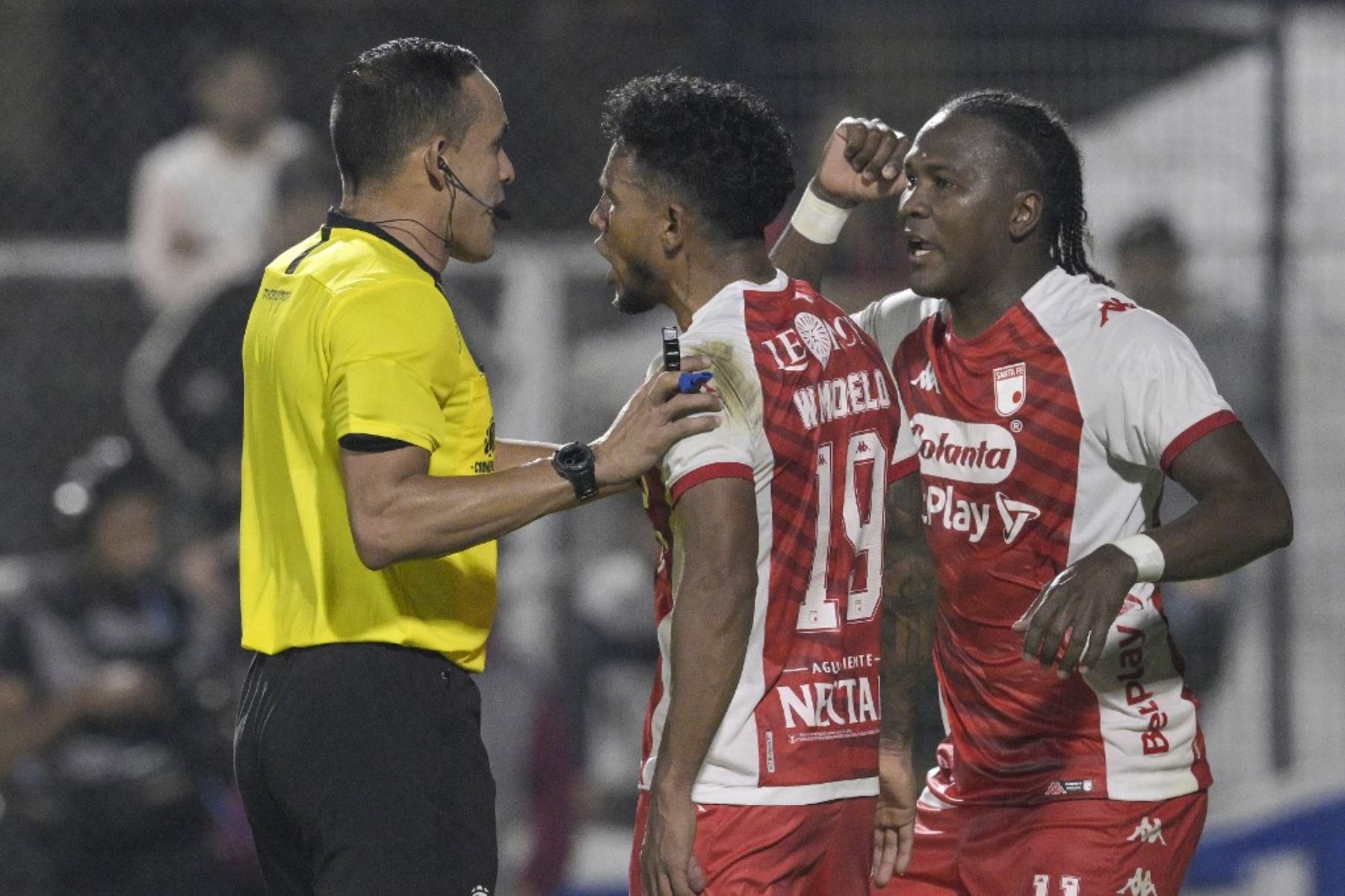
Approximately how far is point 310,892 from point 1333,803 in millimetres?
3973

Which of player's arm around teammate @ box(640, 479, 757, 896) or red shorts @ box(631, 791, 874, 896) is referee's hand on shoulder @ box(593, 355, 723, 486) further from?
red shorts @ box(631, 791, 874, 896)

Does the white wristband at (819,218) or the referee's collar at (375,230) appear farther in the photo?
the white wristband at (819,218)

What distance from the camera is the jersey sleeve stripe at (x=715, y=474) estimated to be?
3205mm

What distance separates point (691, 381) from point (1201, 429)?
1.00 metres

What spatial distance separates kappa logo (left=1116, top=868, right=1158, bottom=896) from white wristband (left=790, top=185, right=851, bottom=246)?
150 centimetres

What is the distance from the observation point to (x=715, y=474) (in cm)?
Result: 321

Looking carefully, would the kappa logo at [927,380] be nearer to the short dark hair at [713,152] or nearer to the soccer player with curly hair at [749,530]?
the soccer player with curly hair at [749,530]

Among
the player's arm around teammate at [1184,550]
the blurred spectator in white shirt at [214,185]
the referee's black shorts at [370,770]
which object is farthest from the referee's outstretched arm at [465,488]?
the blurred spectator in white shirt at [214,185]

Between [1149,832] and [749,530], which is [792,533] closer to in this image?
[749,530]

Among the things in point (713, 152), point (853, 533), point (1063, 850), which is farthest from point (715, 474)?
point (1063, 850)

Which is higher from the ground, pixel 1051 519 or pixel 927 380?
pixel 927 380

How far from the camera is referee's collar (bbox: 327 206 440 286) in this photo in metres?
3.52

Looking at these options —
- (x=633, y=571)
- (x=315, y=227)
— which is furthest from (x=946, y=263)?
(x=315, y=227)

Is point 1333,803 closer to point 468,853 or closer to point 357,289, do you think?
point 468,853
